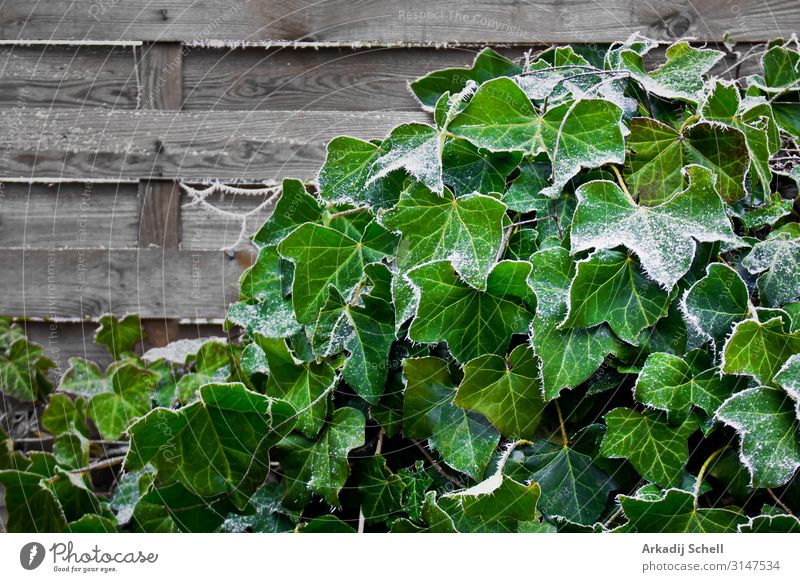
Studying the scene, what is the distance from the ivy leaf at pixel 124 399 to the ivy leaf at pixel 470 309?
64 centimetres

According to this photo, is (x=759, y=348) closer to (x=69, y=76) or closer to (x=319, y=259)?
(x=319, y=259)

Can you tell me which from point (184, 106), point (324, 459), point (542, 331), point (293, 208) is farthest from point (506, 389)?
point (184, 106)

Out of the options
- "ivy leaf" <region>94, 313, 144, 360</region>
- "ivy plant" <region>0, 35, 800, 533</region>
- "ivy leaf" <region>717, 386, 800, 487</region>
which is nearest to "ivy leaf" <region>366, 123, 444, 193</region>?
"ivy plant" <region>0, 35, 800, 533</region>

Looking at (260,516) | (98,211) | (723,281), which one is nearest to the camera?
(723,281)

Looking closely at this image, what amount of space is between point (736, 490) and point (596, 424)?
0.10m

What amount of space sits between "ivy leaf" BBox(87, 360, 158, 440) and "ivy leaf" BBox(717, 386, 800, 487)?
783mm

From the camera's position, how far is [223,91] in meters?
0.91

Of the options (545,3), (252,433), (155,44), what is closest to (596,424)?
(252,433)

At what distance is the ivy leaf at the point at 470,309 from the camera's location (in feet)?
1.29

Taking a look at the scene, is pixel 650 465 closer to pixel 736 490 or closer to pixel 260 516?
pixel 736 490

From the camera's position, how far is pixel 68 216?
104cm

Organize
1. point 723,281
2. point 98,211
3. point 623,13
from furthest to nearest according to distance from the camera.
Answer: point 98,211 < point 623,13 < point 723,281

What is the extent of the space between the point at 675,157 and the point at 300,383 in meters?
0.32

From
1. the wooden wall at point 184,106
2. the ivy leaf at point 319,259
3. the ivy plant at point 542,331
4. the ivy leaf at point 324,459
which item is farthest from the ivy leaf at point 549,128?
the wooden wall at point 184,106
